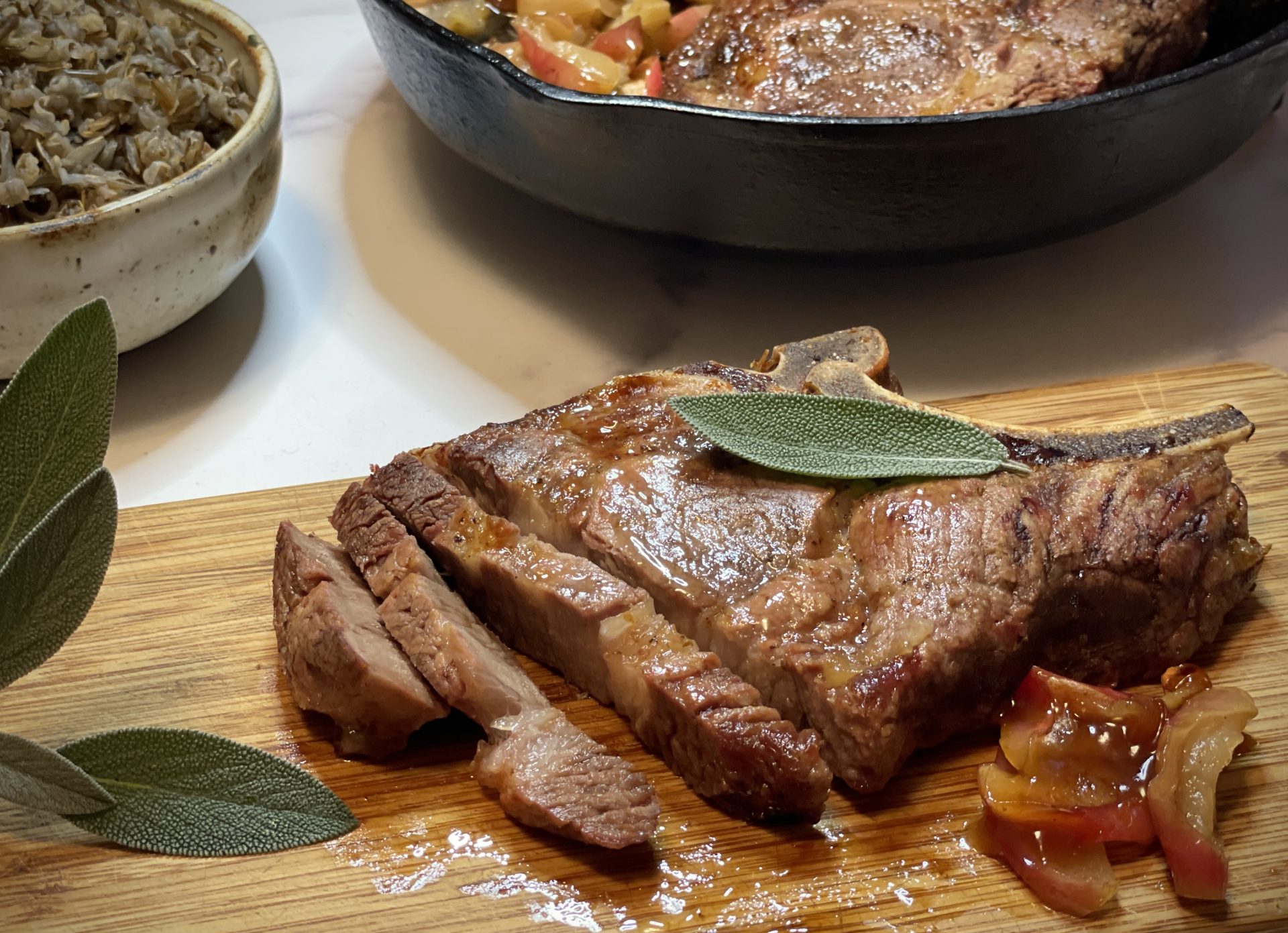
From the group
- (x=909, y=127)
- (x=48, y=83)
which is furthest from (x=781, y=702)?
(x=48, y=83)

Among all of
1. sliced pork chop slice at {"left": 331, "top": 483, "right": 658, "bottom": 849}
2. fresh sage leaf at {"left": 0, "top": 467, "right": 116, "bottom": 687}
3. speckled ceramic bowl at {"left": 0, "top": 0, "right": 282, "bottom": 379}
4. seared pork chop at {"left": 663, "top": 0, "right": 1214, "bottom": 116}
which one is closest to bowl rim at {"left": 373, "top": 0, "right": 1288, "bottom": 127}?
seared pork chop at {"left": 663, "top": 0, "right": 1214, "bottom": 116}

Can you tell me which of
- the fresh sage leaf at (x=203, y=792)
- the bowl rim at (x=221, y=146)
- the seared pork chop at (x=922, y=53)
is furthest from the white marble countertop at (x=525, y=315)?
the fresh sage leaf at (x=203, y=792)

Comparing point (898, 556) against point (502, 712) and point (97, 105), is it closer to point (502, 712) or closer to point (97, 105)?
point (502, 712)

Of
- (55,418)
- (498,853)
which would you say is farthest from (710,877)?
(55,418)

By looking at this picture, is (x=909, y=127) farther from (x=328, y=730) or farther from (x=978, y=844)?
(x=328, y=730)

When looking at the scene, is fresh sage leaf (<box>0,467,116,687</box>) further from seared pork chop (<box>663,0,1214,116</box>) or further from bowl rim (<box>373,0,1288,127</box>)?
seared pork chop (<box>663,0,1214,116</box>)

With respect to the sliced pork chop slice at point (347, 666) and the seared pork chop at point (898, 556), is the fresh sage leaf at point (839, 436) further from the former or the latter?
the sliced pork chop slice at point (347, 666)
